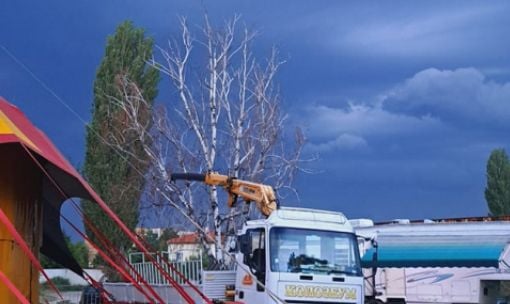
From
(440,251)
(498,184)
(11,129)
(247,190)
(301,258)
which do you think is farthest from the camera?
(498,184)

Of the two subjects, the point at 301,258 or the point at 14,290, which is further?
the point at 301,258

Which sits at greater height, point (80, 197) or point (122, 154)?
point (122, 154)

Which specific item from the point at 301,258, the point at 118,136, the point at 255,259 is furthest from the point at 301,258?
the point at 118,136

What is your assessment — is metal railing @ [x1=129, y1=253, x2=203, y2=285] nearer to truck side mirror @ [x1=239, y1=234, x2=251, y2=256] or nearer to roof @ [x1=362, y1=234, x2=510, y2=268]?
truck side mirror @ [x1=239, y1=234, x2=251, y2=256]

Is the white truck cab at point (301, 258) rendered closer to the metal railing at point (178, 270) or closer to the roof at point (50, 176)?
the metal railing at point (178, 270)

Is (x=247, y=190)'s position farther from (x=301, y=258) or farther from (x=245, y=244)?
(x=301, y=258)

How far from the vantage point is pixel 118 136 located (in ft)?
91.3

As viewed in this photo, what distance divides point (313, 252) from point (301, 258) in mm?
255

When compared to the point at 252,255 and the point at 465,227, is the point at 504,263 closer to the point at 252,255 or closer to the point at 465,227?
the point at 465,227

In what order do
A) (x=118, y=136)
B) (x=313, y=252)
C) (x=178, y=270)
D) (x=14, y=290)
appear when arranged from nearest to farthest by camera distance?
(x=14, y=290), (x=313, y=252), (x=178, y=270), (x=118, y=136)

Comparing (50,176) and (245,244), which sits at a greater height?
(50,176)

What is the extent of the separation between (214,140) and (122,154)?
3709mm

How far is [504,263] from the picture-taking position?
62.6 ft

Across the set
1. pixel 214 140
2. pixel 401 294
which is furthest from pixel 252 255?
pixel 214 140
